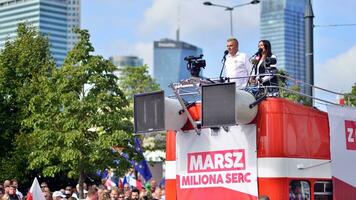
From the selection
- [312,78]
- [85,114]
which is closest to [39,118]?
[85,114]

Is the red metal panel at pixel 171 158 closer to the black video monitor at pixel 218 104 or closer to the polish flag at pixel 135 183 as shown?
the black video monitor at pixel 218 104

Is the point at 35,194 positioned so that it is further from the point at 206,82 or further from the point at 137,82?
the point at 137,82

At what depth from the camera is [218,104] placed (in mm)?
10344

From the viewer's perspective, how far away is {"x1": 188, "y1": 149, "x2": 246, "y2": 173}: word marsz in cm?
1085

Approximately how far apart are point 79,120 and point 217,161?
739 inches

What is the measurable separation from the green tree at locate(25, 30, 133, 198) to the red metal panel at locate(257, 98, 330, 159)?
17.5m

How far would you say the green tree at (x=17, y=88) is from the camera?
100 feet

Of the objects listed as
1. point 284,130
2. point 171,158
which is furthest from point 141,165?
point 284,130

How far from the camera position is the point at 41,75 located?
32.2 m

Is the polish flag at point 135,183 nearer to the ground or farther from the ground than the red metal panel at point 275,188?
nearer to the ground

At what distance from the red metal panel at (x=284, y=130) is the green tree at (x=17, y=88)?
2085cm

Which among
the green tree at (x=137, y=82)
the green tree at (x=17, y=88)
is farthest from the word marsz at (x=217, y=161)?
the green tree at (x=137, y=82)

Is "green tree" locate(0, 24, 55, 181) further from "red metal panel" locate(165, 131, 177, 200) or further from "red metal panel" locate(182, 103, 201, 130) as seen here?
"red metal panel" locate(182, 103, 201, 130)

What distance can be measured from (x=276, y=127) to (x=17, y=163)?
21.3 m
